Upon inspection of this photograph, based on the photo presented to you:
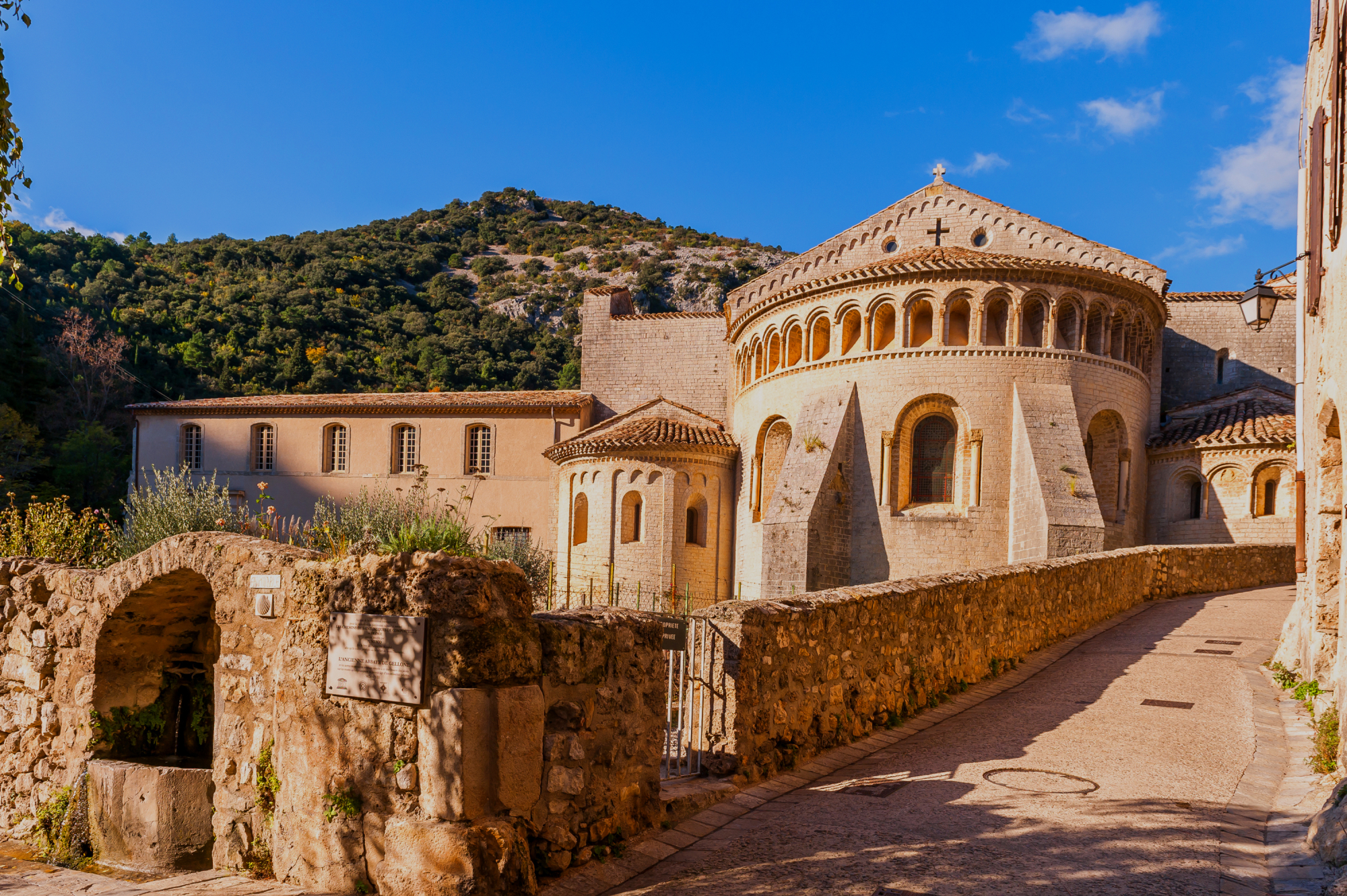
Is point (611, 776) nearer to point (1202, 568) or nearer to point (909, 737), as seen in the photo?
point (909, 737)

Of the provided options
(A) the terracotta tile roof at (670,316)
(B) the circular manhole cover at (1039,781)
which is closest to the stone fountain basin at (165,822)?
(B) the circular manhole cover at (1039,781)

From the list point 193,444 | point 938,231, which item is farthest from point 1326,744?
point 193,444

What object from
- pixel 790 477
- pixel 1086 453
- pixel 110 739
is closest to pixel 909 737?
pixel 110 739

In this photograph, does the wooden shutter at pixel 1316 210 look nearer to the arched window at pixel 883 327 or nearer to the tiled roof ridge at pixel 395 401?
the arched window at pixel 883 327

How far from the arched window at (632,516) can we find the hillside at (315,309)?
808 inches

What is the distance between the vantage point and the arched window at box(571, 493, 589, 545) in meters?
27.8

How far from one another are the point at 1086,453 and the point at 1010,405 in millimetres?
3490

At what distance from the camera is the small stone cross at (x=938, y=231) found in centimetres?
2678

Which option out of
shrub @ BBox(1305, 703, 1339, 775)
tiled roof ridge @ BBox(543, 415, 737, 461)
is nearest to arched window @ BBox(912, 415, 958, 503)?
tiled roof ridge @ BBox(543, 415, 737, 461)

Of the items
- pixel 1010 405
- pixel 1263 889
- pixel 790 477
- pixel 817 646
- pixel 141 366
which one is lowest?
pixel 1263 889

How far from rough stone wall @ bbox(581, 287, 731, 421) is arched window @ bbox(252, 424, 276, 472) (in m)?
12.0

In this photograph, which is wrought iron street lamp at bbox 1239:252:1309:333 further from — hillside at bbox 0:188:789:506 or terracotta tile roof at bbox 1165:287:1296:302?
hillside at bbox 0:188:789:506

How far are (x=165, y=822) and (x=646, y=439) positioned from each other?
20013mm

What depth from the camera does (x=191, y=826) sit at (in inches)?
254
